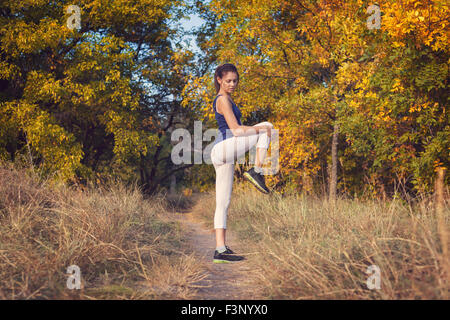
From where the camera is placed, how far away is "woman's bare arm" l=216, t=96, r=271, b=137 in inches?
144

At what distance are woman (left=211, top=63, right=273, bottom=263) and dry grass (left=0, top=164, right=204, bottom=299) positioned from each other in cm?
52

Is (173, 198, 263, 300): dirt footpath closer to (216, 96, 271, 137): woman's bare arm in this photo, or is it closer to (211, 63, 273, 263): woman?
(211, 63, 273, 263): woman

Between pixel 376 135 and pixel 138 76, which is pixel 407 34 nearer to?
pixel 376 135

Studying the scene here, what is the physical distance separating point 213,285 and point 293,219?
1953mm

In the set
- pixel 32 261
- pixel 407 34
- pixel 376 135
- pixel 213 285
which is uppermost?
pixel 407 34

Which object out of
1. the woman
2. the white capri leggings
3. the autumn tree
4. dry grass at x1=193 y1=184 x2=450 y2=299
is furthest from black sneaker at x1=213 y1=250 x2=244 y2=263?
the autumn tree

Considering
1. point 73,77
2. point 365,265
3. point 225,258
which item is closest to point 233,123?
point 225,258

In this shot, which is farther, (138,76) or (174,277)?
(138,76)

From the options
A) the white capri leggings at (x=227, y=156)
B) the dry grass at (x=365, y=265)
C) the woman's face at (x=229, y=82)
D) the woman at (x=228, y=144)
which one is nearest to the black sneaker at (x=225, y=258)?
the woman at (x=228, y=144)

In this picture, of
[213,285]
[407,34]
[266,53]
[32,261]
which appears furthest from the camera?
[266,53]

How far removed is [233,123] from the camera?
3689 mm

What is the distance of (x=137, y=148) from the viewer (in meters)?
12.7

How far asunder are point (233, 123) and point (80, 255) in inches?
72.5
